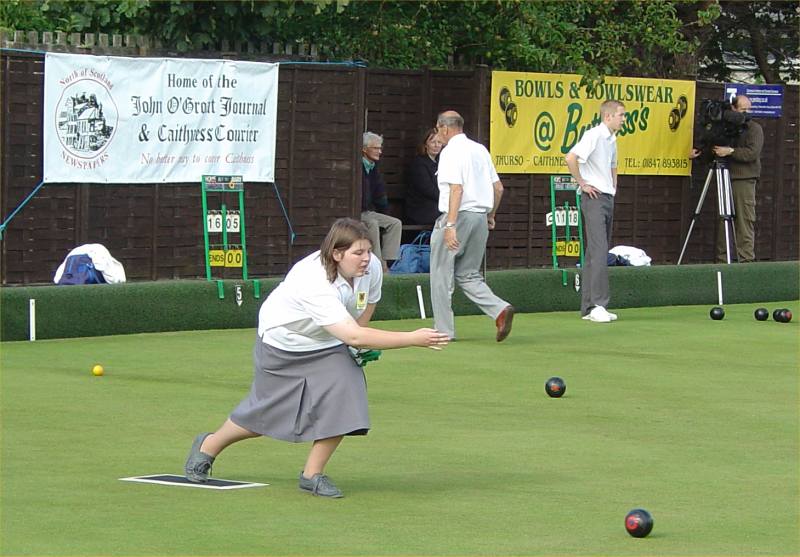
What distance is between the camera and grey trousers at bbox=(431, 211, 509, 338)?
43.0 ft

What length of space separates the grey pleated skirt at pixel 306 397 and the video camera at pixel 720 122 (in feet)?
42.0

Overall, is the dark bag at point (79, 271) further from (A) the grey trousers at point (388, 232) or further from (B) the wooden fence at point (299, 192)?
(A) the grey trousers at point (388, 232)

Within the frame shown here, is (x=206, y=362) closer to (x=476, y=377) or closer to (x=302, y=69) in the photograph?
(x=476, y=377)

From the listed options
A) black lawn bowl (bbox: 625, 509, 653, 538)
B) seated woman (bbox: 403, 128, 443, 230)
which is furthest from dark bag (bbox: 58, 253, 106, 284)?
black lawn bowl (bbox: 625, 509, 653, 538)

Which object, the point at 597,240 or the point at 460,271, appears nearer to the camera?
the point at 460,271

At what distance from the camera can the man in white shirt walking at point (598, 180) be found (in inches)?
593

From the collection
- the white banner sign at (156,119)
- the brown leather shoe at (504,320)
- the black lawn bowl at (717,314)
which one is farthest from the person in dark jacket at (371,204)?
the brown leather shoe at (504,320)

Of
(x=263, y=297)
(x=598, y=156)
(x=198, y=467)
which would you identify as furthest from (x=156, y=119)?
(x=198, y=467)

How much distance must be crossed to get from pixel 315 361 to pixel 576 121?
11399mm

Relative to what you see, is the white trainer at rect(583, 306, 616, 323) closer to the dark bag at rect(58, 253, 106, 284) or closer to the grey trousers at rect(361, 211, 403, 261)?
the grey trousers at rect(361, 211, 403, 261)

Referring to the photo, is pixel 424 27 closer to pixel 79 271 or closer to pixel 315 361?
pixel 79 271

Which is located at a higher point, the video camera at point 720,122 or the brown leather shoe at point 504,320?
the video camera at point 720,122

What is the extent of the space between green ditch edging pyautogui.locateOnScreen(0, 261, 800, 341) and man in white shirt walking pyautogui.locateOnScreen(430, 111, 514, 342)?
202cm

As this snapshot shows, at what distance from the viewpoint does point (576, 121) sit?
1808 cm
